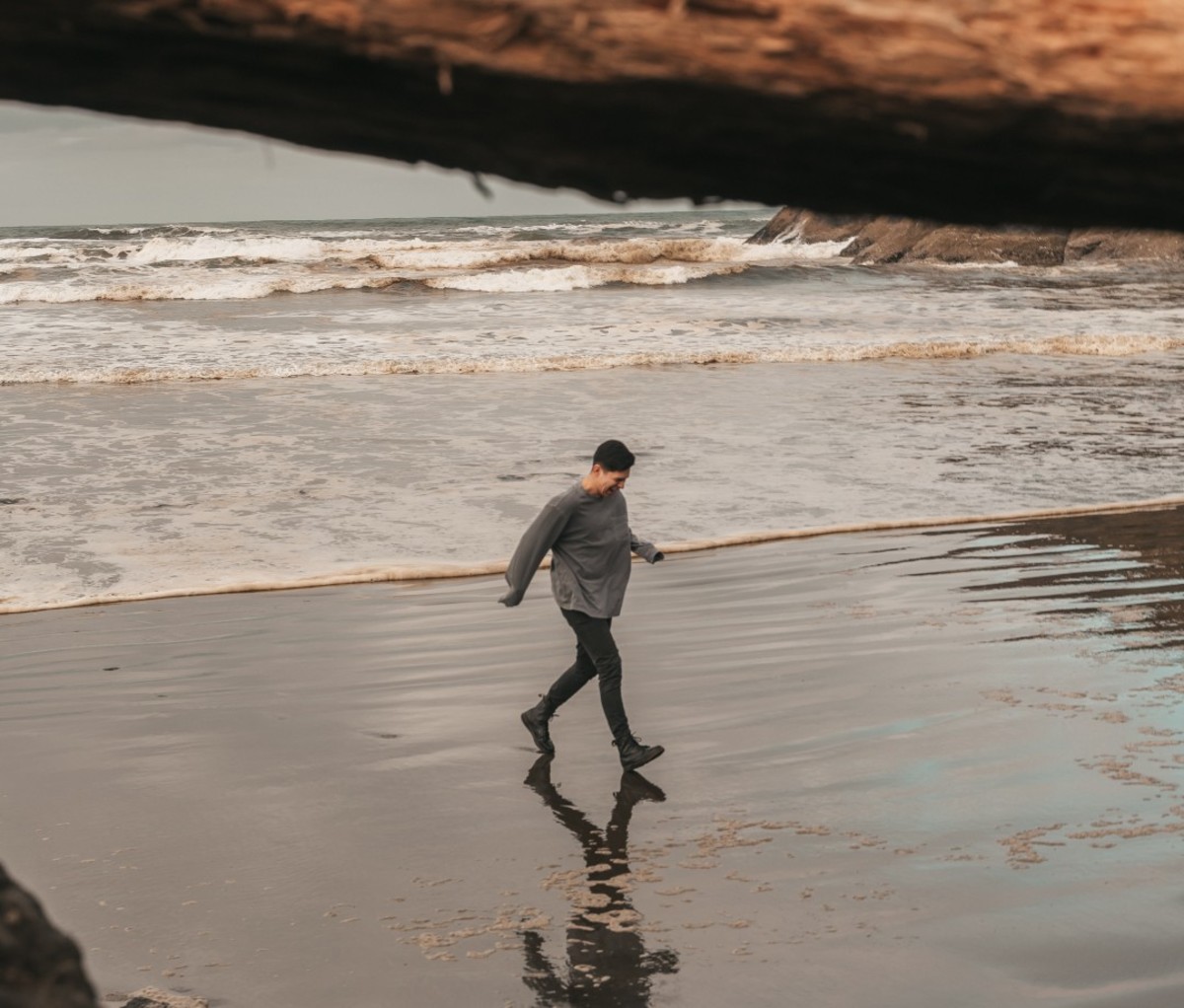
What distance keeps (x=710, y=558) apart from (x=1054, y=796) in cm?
534

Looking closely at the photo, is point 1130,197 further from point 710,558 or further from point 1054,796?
point 710,558

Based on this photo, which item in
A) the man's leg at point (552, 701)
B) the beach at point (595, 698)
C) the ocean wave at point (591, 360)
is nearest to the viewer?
the beach at point (595, 698)

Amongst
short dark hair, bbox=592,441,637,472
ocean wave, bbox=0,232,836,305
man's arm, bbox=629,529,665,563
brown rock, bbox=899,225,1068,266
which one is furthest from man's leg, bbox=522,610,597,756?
brown rock, bbox=899,225,1068,266

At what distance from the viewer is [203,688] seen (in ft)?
27.5

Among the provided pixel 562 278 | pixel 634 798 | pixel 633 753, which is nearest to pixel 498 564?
pixel 633 753

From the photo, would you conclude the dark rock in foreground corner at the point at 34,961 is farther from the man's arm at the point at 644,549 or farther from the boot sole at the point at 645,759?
the man's arm at the point at 644,549

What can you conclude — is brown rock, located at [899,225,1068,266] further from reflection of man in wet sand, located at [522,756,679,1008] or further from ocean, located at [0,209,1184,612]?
reflection of man in wet sand, located at [522,756,679,1008]

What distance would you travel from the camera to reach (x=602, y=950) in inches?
205

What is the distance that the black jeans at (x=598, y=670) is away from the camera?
23.4ft

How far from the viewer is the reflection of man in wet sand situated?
16.1ft

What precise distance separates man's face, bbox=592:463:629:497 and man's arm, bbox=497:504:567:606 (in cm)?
20

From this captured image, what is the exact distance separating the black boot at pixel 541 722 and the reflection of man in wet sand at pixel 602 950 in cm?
105

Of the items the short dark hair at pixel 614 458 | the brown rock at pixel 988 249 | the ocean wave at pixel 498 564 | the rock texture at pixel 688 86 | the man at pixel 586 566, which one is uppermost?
the rock texture at pixel 688 86

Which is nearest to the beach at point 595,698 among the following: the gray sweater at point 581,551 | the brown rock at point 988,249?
the gray sweater at point 581,551
